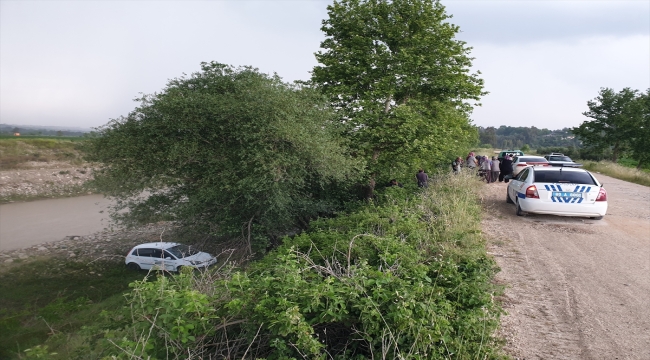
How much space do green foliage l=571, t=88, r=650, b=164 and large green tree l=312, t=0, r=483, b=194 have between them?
25.3m

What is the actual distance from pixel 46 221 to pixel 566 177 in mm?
33568

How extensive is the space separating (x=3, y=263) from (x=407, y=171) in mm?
20047

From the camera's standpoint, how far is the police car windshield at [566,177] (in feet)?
32.0

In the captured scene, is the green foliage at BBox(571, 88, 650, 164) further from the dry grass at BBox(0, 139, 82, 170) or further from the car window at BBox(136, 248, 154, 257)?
the dry grass at BBox(0, 139, 82, 170)

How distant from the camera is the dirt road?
4.23 m

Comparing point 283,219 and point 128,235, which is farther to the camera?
point 128,235

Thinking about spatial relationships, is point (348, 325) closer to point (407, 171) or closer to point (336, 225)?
point (336, 225)

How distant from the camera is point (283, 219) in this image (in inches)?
570

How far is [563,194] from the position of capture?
9.58 metres

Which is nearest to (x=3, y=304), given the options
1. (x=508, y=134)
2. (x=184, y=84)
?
(x=184, y=84)

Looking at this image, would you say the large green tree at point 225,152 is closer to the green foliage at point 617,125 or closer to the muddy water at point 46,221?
the muddy water at point 46,221

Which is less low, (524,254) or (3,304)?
(524,254)

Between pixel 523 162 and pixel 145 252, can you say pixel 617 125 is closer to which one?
pixel 523 162

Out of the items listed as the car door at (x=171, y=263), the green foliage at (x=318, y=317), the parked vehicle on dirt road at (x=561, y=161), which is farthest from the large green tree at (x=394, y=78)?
the green foliage at (x=318, y=317)
